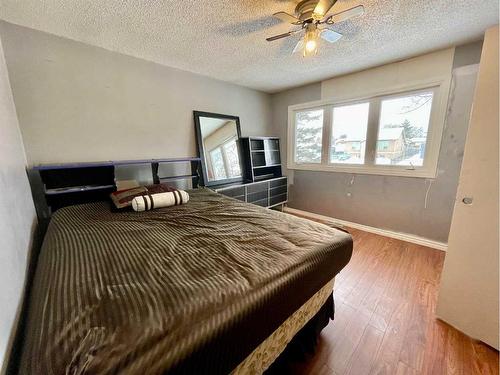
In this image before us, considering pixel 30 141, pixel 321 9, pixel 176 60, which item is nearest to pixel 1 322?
pixel 30 141

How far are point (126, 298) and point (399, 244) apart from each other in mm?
3041

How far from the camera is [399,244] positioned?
2.61 meters

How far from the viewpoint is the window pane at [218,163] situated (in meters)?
3.10

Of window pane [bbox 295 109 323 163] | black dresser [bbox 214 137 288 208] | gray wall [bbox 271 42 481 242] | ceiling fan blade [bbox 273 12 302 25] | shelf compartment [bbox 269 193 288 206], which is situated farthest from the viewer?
shelf compartment [bbox 269 193 288 206]

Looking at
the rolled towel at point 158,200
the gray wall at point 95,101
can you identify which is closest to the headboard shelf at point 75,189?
the gray wall at point 95,101

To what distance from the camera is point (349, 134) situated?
312 centimetres

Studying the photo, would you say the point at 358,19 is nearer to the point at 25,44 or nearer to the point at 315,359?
the point at 315,359

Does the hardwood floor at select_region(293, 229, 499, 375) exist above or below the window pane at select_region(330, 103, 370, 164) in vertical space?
below

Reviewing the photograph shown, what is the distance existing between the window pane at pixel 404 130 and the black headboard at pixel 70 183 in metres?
3.07

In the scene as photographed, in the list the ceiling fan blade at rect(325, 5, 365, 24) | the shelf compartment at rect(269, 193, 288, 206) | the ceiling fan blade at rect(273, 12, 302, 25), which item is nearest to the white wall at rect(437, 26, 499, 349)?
the ceiling fan blade at rect(325, 5, 365, 24)

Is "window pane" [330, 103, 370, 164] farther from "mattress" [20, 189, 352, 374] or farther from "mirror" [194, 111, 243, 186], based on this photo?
"mattress" [20, 189, 352, 374]

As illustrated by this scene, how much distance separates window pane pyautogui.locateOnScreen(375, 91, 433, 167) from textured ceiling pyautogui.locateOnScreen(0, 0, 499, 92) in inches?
21.3

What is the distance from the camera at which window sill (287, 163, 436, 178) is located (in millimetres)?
2511

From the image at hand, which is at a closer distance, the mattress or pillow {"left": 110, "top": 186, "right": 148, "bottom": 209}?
the mattress
